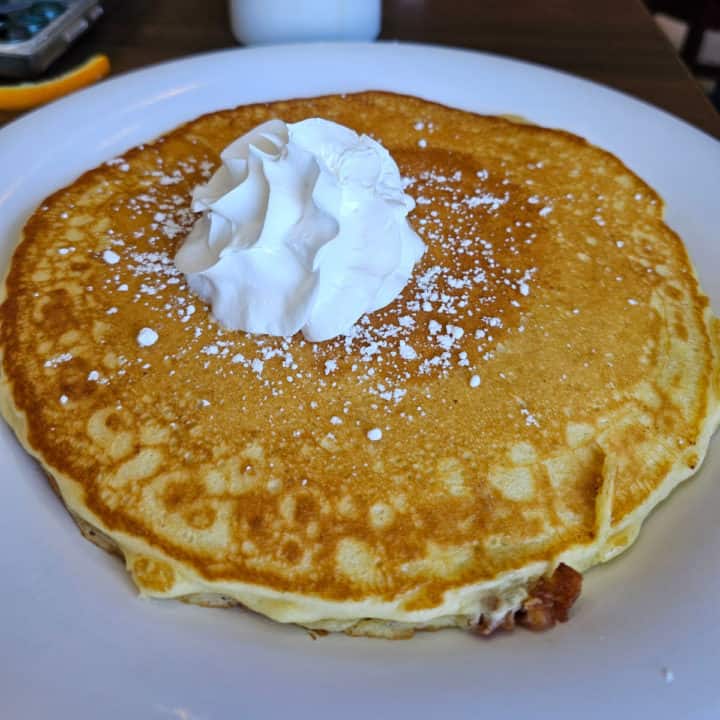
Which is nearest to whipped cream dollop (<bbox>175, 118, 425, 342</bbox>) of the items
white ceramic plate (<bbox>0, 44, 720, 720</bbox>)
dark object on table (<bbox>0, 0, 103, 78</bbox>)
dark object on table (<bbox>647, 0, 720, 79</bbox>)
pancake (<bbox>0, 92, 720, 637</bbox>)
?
pancake (<bbox>0, 92, 720, 637</bbox>)

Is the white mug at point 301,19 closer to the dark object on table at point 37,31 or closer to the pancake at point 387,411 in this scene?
the dark object on table at point 37,31

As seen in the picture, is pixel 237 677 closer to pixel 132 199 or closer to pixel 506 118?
pixel 132 199

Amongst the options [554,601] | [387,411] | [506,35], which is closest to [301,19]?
[506,35]

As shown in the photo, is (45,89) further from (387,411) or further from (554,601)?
(554,601)

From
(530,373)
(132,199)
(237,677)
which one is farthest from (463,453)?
(132,199)

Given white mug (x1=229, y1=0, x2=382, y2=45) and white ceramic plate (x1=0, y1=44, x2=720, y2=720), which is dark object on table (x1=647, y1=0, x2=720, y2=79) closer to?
white mug (x1=229, y1=0, x2=382, y2=45)
